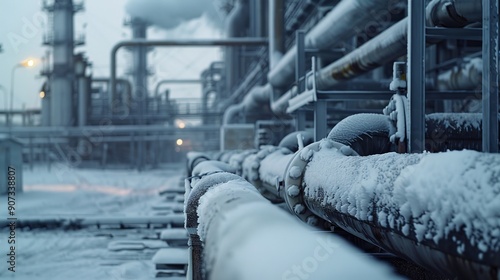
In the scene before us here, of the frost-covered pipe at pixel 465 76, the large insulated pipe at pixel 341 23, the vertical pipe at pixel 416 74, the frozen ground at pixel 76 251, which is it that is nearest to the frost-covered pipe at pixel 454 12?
→ the vertical pipe at pixel 416 74

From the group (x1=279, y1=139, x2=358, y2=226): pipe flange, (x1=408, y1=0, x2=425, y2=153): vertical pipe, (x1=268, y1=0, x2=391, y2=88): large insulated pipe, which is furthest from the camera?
(x1=268, y1=0, x2=391, y2=88): large insulated pipe

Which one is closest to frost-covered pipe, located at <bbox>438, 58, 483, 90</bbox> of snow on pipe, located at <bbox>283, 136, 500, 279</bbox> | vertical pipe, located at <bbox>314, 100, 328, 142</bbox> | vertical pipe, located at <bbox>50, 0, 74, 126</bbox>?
vertical pipe, located at <bbox>314, 100, 328, 142</bbox>

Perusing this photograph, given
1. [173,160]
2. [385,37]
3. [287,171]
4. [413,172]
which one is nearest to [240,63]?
[173,160]

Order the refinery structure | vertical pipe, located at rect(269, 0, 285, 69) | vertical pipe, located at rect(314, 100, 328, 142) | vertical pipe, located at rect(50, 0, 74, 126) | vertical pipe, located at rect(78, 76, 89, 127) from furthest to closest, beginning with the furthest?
1. vertical pipe, located at rect(78, 76, 89, 127)
2. vertical pipe, located at rect(50, 0, 74, 126)
3. vertical pipe, located at rect(269, 0, 285, 69)
4. vertical pipe, located at rect(314, 100, 328, 142)
5. the refinery structure

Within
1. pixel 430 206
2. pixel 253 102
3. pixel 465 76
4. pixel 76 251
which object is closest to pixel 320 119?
pixel 465 76

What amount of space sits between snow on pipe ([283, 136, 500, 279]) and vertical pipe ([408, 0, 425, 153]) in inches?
73.2

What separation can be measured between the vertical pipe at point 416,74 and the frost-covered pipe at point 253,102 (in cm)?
875

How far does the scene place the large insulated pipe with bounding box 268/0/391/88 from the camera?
6602 mm

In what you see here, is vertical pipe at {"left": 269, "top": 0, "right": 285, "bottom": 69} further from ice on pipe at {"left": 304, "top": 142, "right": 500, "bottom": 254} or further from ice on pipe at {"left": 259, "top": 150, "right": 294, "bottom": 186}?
ice on pipe at {"left": 304, "top": 142, "right": 500, "bottom": 254}

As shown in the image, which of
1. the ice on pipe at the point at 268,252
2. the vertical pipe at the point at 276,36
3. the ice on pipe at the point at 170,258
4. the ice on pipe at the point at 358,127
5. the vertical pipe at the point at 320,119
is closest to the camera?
the ice on pipe at the point at 268,252

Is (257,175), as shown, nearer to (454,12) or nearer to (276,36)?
(454,12)

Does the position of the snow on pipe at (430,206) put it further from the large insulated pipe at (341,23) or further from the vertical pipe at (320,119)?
the large insulated pipe at (341,23)

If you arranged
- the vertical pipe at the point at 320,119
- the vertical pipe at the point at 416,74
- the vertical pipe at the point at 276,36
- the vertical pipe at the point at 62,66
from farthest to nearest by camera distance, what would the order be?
the vertical pipe at the point at 62,66, the vertical pipe at the point at 276,36, the vertical pipe at the point at 320,119, the vertical pipe at the point at 416,74

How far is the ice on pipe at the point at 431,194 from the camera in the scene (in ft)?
4.65
